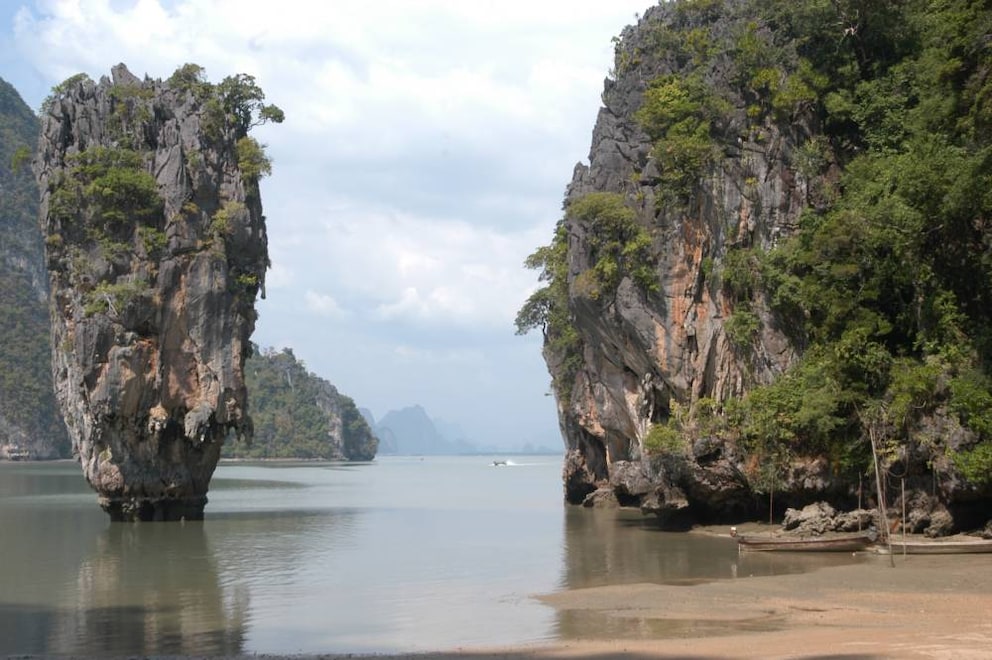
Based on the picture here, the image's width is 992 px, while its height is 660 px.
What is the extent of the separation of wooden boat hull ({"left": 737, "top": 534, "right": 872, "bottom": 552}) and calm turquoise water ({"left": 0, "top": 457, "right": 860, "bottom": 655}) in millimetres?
963

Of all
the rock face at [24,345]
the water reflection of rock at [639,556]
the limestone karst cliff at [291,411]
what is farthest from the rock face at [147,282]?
the limestone karst cliff at [291,411]

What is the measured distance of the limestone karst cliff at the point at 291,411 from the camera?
5527 inches

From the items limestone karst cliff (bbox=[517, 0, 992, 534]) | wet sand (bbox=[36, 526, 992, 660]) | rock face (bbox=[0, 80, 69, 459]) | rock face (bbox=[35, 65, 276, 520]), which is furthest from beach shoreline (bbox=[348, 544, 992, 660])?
rock face (bbox=[0, 80, 69, 459])

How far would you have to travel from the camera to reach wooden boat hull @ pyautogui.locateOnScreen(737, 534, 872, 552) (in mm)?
23828

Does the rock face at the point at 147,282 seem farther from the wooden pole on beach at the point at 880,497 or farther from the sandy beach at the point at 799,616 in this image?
the wooden pole on beach at the point at 880,497

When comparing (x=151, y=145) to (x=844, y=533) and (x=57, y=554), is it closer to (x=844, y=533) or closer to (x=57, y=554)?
(x=57, y=554)

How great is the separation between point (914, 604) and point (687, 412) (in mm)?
13859

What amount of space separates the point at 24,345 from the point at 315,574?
107627 millimetres

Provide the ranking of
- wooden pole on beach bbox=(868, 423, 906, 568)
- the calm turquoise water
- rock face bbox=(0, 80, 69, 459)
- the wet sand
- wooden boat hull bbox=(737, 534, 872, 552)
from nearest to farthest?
the wet sand, the calm turquoise water, wooden pole on beach bbox=(868, 423, 906, 568), wooden boat hull bbox=(737, 534, 872, 552), rock face bbox=(0, 80, 69, 459)

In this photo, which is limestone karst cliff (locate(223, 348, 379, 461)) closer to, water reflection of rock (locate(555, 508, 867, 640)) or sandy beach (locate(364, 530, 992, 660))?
water reflection of rock (locate(555, 508, 867, 640))

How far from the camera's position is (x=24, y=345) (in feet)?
384

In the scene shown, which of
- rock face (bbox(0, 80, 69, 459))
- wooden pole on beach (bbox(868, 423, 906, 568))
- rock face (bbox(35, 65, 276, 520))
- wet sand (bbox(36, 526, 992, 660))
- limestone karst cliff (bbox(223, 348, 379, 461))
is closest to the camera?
wet sand (bbox(36, 526, 992, 660))

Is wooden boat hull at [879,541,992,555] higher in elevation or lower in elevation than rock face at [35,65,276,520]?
lower

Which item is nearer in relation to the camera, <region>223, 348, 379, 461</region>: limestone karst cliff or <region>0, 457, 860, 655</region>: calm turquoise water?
<region>0, 457, 860, 655</region>: calm turquoise water
